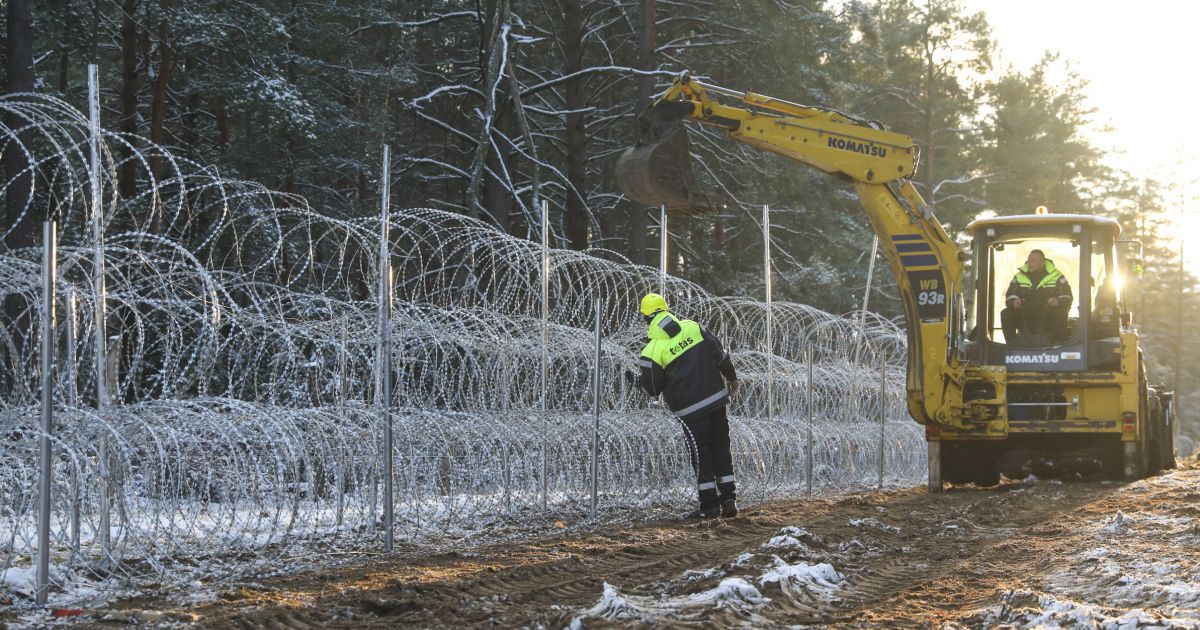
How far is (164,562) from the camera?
6.87 meters

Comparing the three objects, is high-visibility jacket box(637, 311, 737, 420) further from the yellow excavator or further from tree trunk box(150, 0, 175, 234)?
tree trunk box(150, 0, 175, 234)

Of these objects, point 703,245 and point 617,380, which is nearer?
point 617,380

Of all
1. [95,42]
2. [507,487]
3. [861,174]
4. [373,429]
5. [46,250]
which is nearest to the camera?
[46,250]

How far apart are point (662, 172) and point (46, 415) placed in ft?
21.2

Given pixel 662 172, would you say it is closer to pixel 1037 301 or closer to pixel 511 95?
pixel 1037 301

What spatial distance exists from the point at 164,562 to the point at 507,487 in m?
2.47

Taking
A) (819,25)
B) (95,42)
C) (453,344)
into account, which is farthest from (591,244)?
(453,344)

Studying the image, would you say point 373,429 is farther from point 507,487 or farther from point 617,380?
point 617,380

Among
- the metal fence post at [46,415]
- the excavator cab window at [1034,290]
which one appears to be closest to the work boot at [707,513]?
the excavator cab window at [1034,290]

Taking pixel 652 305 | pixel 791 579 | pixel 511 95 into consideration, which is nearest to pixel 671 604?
pixel 791 579

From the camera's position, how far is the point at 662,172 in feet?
36.2

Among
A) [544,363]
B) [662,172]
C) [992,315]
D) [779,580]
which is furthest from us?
[992,315]

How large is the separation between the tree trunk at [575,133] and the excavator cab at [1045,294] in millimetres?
8701

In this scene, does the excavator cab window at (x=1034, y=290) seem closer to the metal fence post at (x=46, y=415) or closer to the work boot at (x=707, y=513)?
the work boot at (x=707, y=513)
